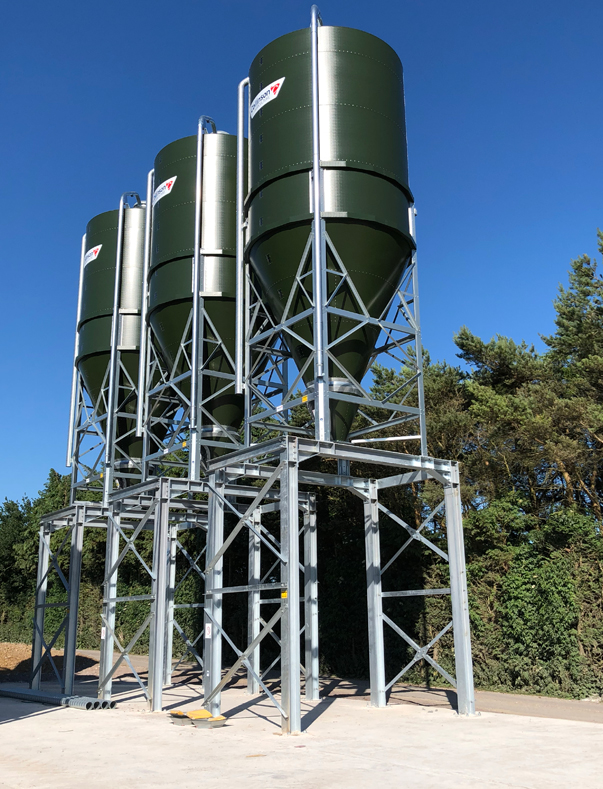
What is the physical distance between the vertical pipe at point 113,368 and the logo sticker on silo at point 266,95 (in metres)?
6.33

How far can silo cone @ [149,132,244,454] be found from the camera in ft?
51.7

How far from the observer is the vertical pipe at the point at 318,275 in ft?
37.8

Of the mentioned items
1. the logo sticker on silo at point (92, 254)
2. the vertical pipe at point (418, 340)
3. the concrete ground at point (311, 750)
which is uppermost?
the logo sticker on silo at point (92, 254)

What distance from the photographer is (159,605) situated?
13.1 metres

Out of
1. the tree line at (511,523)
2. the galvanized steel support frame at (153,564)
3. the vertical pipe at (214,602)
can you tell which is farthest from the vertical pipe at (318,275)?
the tree line at (511,523)

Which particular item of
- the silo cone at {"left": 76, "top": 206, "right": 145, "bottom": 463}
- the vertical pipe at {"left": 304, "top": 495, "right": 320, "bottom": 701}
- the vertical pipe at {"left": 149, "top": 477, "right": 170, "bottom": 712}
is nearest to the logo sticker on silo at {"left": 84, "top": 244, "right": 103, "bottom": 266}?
the silo cone at {"left": 76, "top": 206, "right": 145, "bottom": 463}

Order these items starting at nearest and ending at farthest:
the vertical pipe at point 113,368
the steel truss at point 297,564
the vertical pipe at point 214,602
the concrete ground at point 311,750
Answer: the concrete ground at point 311,750 → the steel truss at point 297,564 → the vertical pipe at point 214,602 → the vertical pipe at point 113,368

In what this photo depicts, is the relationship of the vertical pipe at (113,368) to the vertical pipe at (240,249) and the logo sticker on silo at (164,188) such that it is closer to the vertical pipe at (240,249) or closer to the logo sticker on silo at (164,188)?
the logo sticker on silo at (164,188)

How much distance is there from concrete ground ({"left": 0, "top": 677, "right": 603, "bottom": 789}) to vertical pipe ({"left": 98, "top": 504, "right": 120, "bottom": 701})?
45.2 inches

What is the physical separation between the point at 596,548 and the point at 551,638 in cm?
217

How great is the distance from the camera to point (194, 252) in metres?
15.7

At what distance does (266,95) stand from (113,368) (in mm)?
8059

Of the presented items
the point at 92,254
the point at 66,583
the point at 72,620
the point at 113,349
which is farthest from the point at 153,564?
the point at 92,254

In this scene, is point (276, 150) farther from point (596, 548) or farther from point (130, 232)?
point (596, 548)
